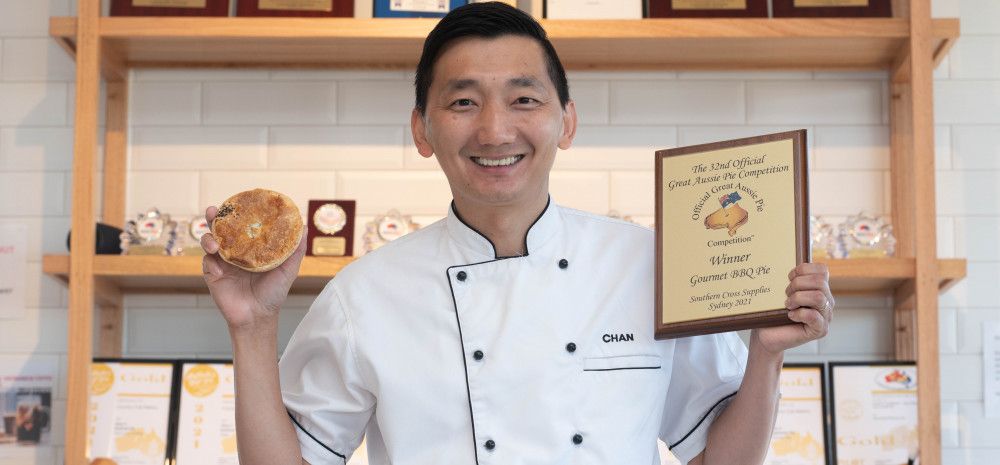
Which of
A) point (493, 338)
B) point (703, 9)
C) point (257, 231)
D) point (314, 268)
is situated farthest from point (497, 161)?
point (703, 9)

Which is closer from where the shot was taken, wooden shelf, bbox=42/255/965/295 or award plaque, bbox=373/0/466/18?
wooden shelf, bbox=42/255/965/295

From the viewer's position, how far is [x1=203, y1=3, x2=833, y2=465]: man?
193 cm

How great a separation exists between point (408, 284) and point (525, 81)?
38 cm

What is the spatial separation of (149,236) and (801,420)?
5.66 ft

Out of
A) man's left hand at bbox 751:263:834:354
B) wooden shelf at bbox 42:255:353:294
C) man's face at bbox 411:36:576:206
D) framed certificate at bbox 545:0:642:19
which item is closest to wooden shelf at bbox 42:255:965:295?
wooden shelf at bbox 42:255:353:294

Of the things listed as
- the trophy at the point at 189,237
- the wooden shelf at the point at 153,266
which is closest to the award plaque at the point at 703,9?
the wooden shelf at the point at 153,266

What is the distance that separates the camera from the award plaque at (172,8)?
3.41m

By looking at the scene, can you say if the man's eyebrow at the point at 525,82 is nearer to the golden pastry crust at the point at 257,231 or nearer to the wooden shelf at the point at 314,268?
the golden pastry crust at the point at 257,231

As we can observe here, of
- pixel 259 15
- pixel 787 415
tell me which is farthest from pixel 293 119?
pixel 787 415

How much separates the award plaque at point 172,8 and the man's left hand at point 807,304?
205 centimetres

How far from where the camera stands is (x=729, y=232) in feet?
6.42

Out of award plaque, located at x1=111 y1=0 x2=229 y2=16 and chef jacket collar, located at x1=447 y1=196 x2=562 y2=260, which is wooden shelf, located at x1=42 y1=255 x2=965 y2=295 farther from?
chef jacket collar, located at x1=447 y1=196 x2=562 y2=260

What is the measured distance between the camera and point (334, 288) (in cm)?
210

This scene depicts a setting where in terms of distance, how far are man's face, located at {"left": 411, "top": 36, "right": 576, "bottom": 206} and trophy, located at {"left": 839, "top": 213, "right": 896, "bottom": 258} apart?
1.49 metres
